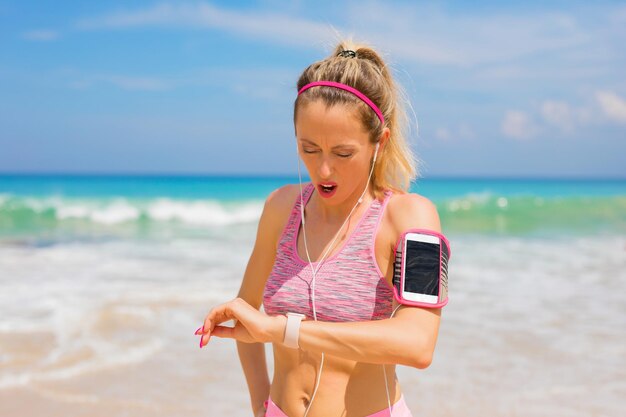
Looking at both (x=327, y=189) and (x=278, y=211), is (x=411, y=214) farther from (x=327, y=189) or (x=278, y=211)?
(x=278, y=211)

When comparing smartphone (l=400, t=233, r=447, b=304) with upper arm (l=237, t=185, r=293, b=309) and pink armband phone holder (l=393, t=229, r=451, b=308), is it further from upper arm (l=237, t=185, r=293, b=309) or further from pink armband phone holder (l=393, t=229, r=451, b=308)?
upper arm (l=237, t=185, r=293, b=309)

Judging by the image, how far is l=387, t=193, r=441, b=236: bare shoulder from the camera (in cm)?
205

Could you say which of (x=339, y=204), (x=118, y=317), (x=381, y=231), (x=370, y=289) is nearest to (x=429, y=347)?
(x=370, y=289)

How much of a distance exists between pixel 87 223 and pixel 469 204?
1403cm

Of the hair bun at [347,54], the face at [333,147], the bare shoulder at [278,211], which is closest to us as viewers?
the face at [333,147]

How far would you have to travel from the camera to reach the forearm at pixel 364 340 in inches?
72.7

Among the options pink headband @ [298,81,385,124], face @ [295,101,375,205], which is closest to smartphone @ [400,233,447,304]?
face @ [295,101,375,205]

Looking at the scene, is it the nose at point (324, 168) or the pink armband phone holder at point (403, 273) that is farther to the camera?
the nose at point (324, 168)

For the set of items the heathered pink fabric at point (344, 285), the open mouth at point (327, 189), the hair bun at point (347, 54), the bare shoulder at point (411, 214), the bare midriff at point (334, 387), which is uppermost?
the hair bun at point (347, 54)

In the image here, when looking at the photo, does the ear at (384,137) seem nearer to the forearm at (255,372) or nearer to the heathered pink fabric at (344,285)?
the heathered pink fabric at (344,285)

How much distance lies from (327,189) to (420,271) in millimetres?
419

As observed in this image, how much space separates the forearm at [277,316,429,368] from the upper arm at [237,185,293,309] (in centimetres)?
59

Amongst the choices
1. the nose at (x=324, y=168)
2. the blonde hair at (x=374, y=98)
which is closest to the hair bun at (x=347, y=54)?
the blonde hair at (x=374, y=98)

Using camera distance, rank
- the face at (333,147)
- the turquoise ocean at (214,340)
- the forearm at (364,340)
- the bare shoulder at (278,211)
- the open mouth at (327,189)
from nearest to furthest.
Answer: the forearm at (364,340), the face at (333,147), the open mouth at (327,189), the bare shoulder at (278,211), the turquoise ocean at (214,340)
